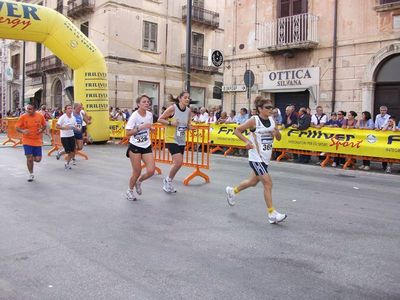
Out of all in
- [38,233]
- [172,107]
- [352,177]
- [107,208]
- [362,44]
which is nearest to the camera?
[38,233]

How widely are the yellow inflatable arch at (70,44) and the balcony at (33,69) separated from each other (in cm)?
2139

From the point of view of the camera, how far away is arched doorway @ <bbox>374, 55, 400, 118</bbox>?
16594mm

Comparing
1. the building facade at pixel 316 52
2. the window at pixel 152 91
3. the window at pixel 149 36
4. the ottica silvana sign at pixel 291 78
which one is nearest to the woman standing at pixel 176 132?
the building facade at pixel 316 52

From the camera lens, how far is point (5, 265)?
447cm

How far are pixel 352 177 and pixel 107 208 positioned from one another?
671cm

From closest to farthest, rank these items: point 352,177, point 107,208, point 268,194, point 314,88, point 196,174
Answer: point 268,194
point 107,208
point 196,174
point 352,177
point 314,88

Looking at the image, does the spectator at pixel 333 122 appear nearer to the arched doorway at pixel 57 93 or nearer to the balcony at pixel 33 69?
the arched doorway at pixel 57 93

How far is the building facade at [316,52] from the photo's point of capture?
55.1 feet

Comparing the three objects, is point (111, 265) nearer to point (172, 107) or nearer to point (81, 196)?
point (81, 196)

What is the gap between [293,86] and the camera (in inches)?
754

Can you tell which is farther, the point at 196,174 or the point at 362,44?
the point at 362,44

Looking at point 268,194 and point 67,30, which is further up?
point 67,30

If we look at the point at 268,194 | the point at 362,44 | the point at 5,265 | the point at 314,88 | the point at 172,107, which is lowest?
the point at 5,265

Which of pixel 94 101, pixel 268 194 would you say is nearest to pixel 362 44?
pixel 94 101
